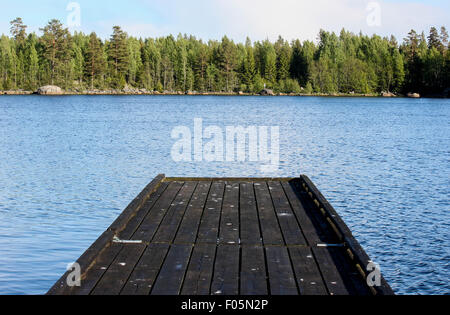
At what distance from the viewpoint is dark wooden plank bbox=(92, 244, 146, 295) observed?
17.9 ft

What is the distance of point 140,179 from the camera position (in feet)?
62.8

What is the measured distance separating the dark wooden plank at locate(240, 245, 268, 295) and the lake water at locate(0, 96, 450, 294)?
12.0 feet

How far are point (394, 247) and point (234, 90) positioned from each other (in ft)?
419

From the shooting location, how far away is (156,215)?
884cm

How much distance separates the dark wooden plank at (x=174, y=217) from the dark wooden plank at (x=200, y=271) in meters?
0.68

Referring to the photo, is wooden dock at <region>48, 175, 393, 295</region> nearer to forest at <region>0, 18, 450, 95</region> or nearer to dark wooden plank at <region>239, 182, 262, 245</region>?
dark wooden plank at <region>239, 182, 262, 245</region>

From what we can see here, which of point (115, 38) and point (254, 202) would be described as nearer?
point (254, 202)

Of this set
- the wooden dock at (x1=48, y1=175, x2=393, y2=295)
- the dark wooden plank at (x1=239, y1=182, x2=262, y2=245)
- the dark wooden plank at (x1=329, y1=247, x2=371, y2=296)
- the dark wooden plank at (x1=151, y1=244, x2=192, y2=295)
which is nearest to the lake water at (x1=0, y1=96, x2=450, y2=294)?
the wooden dock at (x1=48, y1=175, x2=393, y2=295)

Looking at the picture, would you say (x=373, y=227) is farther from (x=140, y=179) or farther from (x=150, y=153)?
(x=150, y=153)

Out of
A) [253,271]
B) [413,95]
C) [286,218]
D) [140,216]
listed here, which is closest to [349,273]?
[253,271]

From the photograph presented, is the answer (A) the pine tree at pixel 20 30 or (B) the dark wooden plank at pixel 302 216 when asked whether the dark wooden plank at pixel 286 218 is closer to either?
(B) the dark wooden plank at pixel 302 216

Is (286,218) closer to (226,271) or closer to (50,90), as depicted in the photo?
(226,271)
